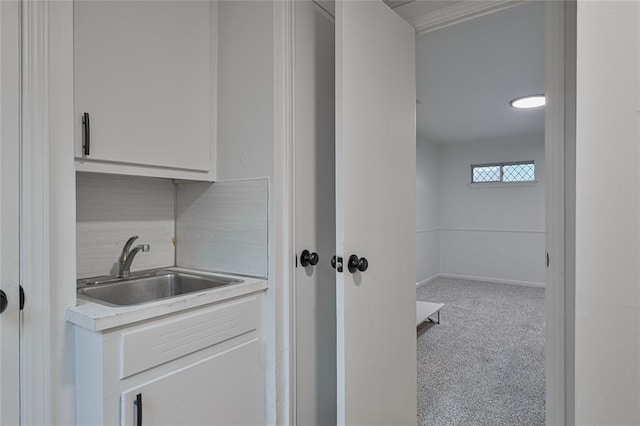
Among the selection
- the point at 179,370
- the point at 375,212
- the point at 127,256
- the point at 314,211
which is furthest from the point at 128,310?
the point at 375,212

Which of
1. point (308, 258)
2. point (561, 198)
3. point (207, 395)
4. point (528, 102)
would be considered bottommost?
point (207, 395)

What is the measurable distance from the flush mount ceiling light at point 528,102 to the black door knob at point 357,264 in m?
3.15

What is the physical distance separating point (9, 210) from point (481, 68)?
304cm

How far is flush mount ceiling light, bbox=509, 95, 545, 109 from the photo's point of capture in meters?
3.56

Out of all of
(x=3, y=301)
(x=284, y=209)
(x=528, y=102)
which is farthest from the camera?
(x=528, y=102)

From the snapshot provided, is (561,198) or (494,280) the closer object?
(561,198)

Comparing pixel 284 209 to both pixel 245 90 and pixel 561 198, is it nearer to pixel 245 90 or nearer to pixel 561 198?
pixel 245 90

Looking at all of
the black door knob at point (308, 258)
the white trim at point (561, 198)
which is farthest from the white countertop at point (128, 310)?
the white trim at point (561, 198)

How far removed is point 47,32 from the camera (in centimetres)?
106

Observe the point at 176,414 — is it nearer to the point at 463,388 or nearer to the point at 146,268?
the point at 146,268

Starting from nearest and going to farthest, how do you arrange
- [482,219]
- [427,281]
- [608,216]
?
1. [608,216]
2. [427,281]
3. [482,219]

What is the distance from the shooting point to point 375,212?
4.91 ft

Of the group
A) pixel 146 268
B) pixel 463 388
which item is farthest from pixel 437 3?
pixel 463 388

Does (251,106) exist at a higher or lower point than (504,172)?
lower
